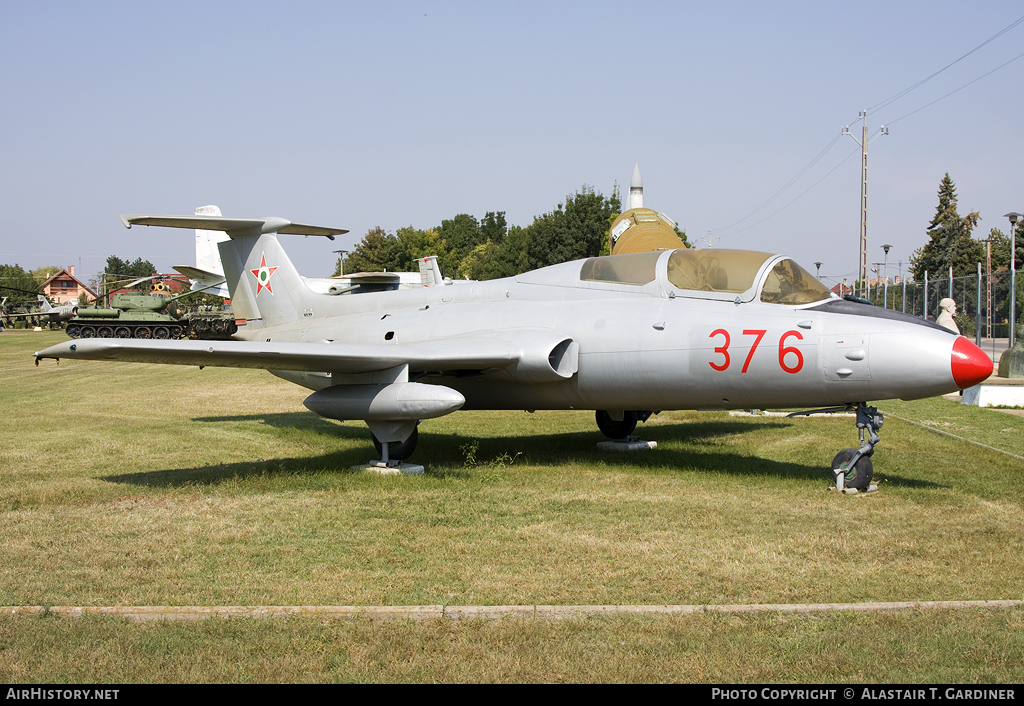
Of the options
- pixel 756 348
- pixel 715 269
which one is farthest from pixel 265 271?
pixel 756 348

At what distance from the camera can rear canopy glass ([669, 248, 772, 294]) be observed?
884 centimetres

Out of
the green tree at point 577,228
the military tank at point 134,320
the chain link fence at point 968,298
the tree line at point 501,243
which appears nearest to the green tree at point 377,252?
the tree line at point 501,243

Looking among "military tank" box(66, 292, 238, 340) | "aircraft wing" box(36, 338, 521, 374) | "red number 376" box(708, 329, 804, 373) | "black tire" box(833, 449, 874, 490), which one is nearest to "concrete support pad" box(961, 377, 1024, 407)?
"black tire" box(833, 449, 874, 490)

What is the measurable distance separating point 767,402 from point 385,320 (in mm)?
5435

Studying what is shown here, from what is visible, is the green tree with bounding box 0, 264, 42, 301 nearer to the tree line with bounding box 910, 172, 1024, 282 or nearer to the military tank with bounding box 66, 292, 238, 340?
the military tank with bounding box 66, 292, 238, 340

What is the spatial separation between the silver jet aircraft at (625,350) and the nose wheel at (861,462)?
1cm

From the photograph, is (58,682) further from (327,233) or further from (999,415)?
(999,415)

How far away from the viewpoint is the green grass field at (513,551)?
4043mm

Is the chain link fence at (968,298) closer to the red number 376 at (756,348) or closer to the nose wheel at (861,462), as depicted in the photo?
the nose wheel at (861,462)

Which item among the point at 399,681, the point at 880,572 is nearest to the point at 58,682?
the point at 399,681

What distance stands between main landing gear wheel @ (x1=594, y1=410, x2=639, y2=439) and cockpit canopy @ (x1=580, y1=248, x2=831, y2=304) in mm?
2531

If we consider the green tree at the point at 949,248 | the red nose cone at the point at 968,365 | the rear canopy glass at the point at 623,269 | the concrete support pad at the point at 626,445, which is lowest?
the concrete support pad at the point at 626,445

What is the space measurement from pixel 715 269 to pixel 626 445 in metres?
3.33

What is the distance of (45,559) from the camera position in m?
6.01
